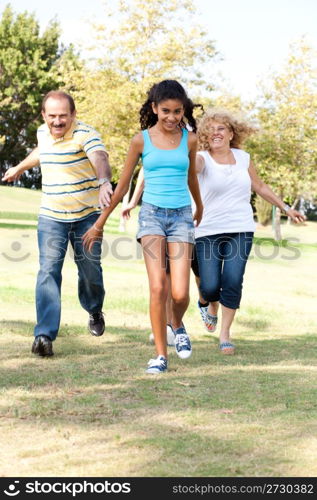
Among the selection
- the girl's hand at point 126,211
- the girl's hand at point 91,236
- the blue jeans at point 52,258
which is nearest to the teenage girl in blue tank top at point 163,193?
the girl's hand at point 91,236

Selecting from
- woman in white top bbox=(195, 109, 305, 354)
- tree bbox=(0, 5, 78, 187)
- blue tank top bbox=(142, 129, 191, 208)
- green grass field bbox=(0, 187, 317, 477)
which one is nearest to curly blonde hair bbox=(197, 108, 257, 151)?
woman in white top bbox=(195, 109, 305, 354)

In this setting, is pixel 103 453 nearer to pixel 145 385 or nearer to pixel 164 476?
pixel 164 476

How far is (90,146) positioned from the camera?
22.7ft

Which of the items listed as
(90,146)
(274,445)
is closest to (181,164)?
(90,146)

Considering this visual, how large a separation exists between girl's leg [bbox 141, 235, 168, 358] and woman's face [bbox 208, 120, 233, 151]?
4.94 ft

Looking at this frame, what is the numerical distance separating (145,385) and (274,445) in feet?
5.47

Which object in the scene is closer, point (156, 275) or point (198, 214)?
point (156, 275)

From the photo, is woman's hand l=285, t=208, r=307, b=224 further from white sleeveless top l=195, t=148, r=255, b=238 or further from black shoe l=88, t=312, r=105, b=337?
black shoe l=88, t=312, r=105, b=337

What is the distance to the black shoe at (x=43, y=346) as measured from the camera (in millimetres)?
6957

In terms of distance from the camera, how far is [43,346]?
6953 mm

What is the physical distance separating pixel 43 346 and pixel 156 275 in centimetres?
126

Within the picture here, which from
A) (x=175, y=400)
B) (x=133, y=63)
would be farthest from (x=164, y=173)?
(x=133, y=63)

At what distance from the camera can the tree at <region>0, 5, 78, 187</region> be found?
60125 mm

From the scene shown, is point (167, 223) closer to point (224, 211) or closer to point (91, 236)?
point (91, 236)
